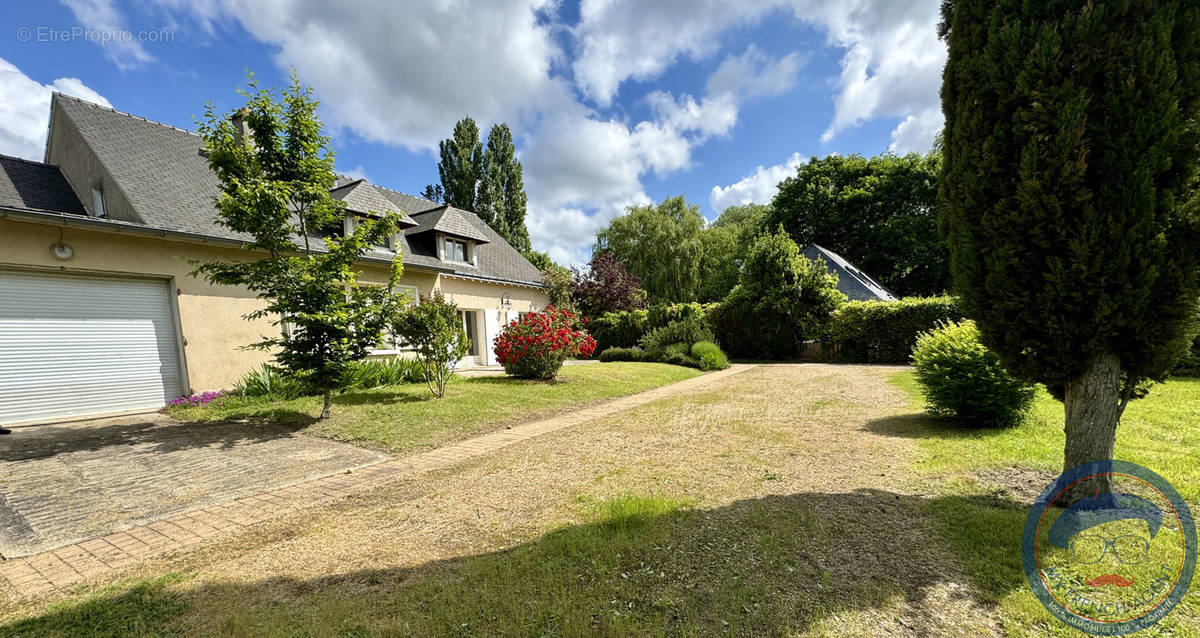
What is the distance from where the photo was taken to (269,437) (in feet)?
20.4

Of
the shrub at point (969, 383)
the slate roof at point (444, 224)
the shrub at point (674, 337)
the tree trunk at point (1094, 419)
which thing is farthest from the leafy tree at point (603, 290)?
the tree trunk at point (1094, 419)

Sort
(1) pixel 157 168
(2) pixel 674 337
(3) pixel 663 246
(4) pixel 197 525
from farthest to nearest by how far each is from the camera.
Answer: (3) pixel 663 246 → (2) pixel 674 337 → (1) pixel 157 168 → (4) pixel 197 525

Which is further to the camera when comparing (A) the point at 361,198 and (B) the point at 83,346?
(A) the point at 361,198

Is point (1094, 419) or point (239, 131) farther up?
point (239, 131)

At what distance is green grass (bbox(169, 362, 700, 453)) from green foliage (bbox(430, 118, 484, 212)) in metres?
22.1

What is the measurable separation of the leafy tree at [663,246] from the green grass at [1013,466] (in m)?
21.6

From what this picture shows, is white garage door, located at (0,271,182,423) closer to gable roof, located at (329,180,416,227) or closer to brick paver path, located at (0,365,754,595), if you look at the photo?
gable roof, located at (329,180,416,227)

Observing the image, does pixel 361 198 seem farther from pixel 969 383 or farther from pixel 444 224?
pixel 969 383

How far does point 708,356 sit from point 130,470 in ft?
44.8

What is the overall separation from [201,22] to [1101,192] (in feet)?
37.3

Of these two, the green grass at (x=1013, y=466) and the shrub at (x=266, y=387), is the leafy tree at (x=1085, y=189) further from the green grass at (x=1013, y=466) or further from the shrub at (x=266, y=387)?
the shrub at (x=266, y=387)

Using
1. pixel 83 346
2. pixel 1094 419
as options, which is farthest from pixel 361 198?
pixel 1094 419

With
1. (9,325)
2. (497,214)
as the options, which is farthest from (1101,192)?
(497,214)

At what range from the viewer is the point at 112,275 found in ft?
26.4
